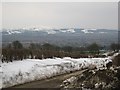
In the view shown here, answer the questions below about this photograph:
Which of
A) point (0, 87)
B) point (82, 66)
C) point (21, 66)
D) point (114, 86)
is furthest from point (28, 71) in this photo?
point (82, 66)

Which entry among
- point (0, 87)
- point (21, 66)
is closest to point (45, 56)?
point (21, 66)

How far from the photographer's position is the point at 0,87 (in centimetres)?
1534

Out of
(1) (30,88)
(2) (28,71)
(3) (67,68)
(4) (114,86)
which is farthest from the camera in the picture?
(3) (67,68)

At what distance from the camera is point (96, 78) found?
16.3 meters

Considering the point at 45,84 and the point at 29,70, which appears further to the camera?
the point at 29,70

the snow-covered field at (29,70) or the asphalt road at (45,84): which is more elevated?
the snow-covered field at (29,70)

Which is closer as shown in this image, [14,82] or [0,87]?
[0,87]

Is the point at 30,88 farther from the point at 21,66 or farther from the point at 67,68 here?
the point at 67,68

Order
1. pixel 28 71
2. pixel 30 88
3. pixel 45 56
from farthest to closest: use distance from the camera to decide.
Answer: pixel 45 56 < pixel 28 71 < pixel 30 88

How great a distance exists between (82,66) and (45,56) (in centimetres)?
420

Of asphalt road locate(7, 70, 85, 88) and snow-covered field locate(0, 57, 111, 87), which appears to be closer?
asphalt road locate(7, 70, 85, 88)

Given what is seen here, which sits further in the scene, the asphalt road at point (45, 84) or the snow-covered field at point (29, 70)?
the snow-covered field at point (29, 70)

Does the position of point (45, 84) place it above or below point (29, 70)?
below

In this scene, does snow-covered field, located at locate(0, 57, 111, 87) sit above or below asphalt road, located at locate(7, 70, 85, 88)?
above
